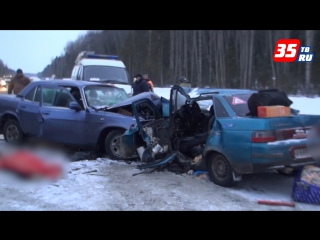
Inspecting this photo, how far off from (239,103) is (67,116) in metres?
3.80

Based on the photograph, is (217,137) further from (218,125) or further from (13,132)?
(13,132)

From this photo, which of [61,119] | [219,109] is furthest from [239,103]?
[61,119]

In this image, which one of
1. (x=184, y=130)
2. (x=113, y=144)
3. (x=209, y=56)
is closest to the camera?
(x=184, y=130)

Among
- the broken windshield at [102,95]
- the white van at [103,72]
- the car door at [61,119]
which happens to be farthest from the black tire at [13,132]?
the white van at [103,72]

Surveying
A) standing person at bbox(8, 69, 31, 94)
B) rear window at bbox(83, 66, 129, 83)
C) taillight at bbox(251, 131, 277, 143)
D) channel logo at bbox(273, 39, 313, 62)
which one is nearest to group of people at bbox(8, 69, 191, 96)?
standing person at bbox(8, 69, 31, 94)

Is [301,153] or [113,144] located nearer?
[301,153]

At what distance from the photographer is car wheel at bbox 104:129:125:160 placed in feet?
24.0

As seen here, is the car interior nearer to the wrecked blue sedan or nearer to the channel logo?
the wrecked blue sedan

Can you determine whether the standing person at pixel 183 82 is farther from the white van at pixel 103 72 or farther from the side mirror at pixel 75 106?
the white van at pixel 103 72

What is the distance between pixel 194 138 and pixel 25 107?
4.13 meters

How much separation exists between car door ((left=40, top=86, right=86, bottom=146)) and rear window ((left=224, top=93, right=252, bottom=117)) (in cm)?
324

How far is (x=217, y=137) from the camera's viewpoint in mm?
5582

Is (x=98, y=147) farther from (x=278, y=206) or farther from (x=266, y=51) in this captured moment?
(x=266, y=51)

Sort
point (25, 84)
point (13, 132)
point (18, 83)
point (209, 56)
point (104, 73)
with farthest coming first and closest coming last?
1. point (209, 56)
2. point (104, 73)
3. point (25, 84)
4. point (18, 83)
5. point (13, 132)
